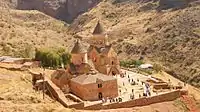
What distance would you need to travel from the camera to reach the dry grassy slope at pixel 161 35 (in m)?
84.9

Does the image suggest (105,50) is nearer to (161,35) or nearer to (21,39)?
(21,39)

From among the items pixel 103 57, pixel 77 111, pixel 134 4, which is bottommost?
pixel 77 111

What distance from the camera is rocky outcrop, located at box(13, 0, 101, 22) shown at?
154m

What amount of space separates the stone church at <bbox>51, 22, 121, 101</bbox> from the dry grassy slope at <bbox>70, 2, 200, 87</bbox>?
987 inches

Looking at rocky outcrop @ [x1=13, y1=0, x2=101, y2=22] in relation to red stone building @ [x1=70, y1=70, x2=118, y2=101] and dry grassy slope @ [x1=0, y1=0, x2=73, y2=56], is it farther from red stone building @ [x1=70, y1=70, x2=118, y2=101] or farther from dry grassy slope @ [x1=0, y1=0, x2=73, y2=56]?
red stone building @ [x1=70, y1=70, x2=118, y2=101]

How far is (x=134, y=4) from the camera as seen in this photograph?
133 metres

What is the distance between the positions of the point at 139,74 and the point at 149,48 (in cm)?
3368

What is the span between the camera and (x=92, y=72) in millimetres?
48188

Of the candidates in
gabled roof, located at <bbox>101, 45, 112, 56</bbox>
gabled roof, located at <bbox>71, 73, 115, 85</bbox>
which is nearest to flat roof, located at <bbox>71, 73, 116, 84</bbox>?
gabled roof, located at <bbox>71, 73, 115, 85</bbox>

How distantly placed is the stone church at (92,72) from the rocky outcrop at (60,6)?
319 ft

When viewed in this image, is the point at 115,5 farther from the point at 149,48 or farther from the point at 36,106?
the point at 36,106

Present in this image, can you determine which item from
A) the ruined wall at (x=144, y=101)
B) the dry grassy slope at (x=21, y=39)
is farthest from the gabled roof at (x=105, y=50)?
the dry grassy slope at (x=21, y=39)

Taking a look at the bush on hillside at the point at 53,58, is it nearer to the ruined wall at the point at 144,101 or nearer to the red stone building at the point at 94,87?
the red stone building at the point at 94,87

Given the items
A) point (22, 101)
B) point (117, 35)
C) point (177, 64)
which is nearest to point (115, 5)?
point (117, 35)
